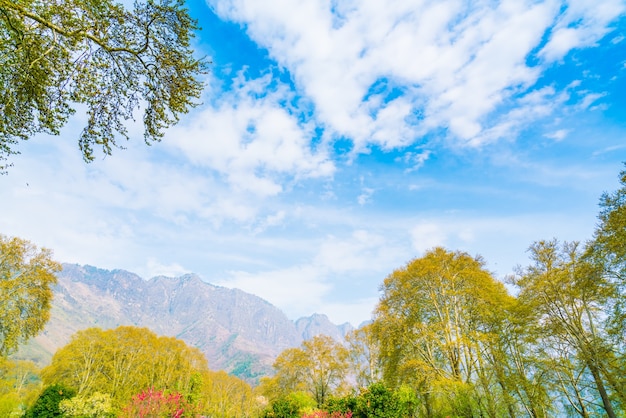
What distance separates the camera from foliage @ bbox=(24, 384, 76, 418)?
18.9 meters

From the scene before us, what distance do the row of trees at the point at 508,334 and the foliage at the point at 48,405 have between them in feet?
48.2

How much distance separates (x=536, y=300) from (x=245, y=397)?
65893 millimetres

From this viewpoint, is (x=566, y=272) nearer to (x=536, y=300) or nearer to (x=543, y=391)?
(x=536, y=300)

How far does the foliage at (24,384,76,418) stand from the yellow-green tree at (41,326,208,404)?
11.6 meters

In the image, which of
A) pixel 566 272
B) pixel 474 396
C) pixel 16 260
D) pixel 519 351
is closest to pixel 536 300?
pixel 566 272

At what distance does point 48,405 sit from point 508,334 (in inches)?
1196

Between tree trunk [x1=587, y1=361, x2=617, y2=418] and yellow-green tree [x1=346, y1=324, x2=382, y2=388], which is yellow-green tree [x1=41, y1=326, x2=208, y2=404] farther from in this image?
tree trunk [x1=587, y1=361, x2=617, y2=418]

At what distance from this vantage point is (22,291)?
17.5 metres

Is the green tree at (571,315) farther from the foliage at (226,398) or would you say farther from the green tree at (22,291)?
the foliage at (226,398)

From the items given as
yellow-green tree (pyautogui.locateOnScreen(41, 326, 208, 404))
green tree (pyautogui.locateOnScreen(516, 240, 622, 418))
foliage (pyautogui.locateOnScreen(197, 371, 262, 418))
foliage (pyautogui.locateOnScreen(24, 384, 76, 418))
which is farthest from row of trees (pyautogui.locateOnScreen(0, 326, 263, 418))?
green tree (pyautogui.locateOnScreen(516, 240, 622, 418))

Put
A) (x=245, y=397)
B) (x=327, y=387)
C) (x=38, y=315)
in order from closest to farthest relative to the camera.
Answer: (x=38, y=315) < (x=327, y=387) < (x=245, y=397)

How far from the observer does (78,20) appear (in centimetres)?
621

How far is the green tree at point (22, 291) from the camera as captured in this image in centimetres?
1630

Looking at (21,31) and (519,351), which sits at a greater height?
(21,31)
